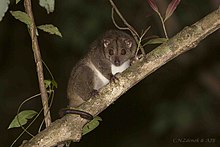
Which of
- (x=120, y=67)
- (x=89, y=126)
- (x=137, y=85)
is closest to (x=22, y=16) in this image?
(x=89, y=126)

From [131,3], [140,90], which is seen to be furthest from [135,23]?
[140,90]

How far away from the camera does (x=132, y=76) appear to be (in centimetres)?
384

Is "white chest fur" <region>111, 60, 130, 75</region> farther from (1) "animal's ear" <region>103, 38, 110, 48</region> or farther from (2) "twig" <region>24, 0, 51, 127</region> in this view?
(2) "twig" <region>24, 0, 51, 127</region>

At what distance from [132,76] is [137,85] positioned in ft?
23.1

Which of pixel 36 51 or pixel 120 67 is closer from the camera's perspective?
pixel 36 51

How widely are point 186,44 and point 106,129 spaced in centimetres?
920

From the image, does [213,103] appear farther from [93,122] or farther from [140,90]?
[93,122]

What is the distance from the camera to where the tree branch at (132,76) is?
3748 mm

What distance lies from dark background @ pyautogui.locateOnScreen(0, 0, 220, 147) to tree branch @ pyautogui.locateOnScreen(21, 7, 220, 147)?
419 cm

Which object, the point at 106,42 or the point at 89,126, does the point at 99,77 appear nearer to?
the point at 106,42

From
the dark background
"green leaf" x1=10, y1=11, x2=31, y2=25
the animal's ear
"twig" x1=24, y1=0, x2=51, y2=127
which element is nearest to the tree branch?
"twig" x1=24, y1=0, x2=51, y2=127

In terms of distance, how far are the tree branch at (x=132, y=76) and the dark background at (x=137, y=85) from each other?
165 inches

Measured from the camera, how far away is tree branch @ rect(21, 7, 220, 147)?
12.3 ft

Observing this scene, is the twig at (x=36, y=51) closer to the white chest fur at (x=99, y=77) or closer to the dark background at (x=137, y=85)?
the white chest fur at (x=99, y=77)
